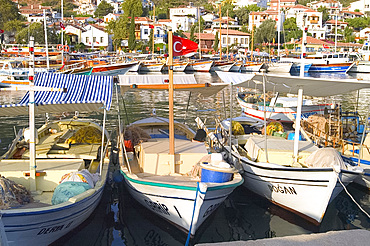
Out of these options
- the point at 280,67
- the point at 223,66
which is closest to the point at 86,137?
the point at 280,67

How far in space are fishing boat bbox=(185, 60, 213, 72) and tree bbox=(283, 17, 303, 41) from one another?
41054 mm

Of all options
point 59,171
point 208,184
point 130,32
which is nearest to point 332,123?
point 208,184

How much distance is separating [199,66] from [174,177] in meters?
51.1

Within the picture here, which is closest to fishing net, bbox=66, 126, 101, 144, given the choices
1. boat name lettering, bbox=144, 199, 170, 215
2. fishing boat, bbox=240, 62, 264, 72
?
boat name lettering, bbox=144, 199, 170, 215

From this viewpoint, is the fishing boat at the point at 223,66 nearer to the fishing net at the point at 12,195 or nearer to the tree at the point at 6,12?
the fishing net at the point at 12,195

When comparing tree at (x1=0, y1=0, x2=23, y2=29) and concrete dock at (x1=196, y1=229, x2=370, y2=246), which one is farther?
tree at (x1=0, y1=0, x2=23, y2=29)

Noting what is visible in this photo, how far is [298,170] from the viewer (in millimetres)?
10141

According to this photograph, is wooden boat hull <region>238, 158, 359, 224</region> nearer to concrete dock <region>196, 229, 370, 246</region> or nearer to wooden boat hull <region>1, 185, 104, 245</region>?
wooden boat hull <region>1, 185, 104, 245</region>

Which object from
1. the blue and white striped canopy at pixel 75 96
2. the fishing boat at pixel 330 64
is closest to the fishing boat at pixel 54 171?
the blue and white striped canopy at pixel 75 96

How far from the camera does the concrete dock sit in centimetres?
458

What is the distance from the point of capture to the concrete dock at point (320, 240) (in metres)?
4.58

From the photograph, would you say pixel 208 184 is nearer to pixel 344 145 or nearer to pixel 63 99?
pixel 63 99

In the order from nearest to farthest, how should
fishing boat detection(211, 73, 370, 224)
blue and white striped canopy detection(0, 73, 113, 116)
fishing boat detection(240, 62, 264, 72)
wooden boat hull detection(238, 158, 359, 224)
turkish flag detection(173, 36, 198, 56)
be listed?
wooden boat hull detection(238, 158, 359, 224)
fishing boat detection(211, 73, 370, 224)
turkish flag detection(173, 36, 198, 56)
blue and white striped canopy detection(0, 73, 113, 116)
fishing boat detection(240, 62, 264, 72)

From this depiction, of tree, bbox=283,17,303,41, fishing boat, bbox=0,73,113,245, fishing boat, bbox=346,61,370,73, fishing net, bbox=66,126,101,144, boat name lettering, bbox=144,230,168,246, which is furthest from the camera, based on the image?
tree, bbox=283,17,303,41
